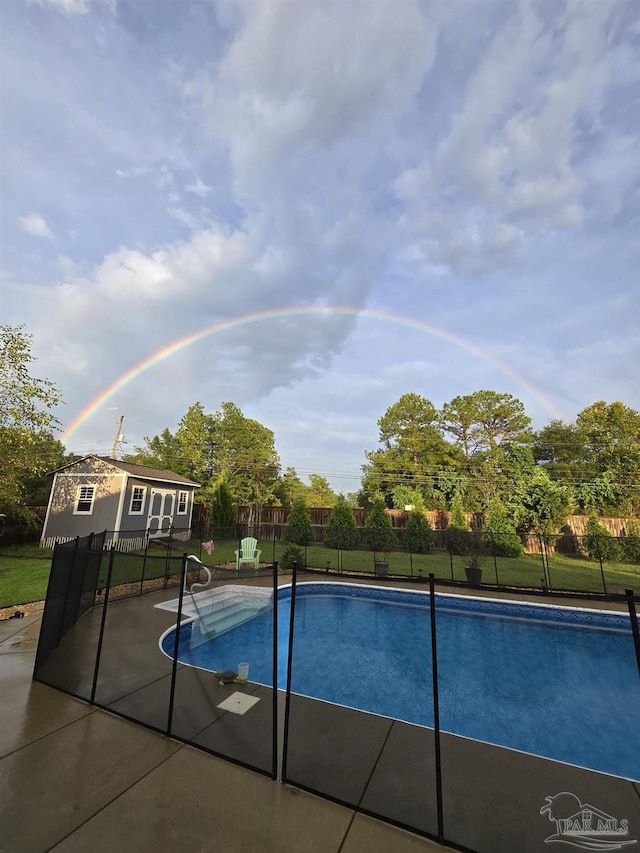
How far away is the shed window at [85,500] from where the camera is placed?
729 inches

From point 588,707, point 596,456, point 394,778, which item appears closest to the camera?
point 394,778

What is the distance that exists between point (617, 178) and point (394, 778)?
65.2 feet

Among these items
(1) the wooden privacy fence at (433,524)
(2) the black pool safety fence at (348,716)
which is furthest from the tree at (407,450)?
(2) the black pool safety fence at (348,716)

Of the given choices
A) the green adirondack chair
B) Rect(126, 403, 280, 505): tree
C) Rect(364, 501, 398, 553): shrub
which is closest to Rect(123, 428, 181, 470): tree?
Rect(126, 403, 280, 505): tree

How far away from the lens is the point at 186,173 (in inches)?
593

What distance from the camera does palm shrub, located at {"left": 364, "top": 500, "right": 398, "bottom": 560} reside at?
1894 centimetres

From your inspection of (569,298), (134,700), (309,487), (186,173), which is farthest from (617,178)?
(309,487)

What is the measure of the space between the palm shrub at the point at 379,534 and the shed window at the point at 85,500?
14612 millimetres

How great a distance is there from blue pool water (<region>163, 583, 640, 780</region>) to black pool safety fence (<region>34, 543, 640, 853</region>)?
63 millimetres

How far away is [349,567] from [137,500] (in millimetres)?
12036

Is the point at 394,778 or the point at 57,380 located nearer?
the point at 394,778

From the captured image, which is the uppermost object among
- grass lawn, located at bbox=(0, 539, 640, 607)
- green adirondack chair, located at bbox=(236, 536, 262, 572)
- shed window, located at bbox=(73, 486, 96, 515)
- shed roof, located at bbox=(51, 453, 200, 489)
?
shed roof, located at bbox=(51, 453, 200, 489)

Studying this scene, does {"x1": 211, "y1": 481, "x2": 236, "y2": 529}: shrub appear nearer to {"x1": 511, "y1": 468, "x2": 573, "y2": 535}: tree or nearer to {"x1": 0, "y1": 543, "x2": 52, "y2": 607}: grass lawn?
{"x1": 0, "y1": 543, "x2": 52, "y2": 607}: grass lawn

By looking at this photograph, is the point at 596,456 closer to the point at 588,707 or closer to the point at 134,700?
the point at 588,707
